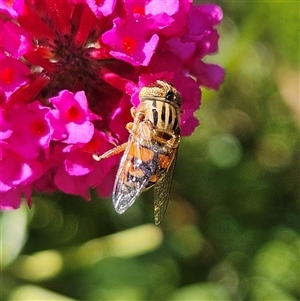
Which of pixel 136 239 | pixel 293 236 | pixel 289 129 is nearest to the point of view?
pixel 136 239

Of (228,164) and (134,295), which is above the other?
(228,164)

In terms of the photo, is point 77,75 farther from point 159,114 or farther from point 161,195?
point 161,195

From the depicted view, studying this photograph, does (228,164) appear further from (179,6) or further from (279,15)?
(179,6)

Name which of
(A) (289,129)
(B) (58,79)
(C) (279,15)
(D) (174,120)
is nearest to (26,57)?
(B) (58,79)

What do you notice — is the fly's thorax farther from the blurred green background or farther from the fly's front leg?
the blurred green background

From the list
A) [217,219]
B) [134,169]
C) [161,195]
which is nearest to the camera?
[134,169]

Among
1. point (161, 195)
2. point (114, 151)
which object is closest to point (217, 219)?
point (161, 195)

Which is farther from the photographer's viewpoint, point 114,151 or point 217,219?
point 217,219
